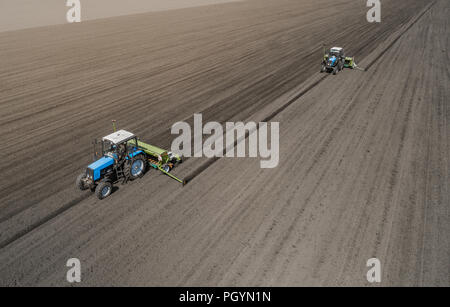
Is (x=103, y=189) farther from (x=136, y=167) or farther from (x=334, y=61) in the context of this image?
(x=334, y=61)

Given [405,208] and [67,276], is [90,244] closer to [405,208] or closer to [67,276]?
[67,276]

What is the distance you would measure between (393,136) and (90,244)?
1355cm

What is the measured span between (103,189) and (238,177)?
503 cm

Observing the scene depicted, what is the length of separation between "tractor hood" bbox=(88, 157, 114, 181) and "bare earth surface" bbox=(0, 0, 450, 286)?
1028mm

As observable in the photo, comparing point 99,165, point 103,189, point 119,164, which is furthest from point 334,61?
point 103,189

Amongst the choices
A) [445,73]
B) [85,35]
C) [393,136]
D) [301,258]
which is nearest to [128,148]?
[301,258]

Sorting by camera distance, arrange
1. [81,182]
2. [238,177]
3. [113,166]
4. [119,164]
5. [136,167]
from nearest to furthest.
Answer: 1. [81,182]
2. [113,166]
3. [119,164]
4. [136,167]
5. [238,177]

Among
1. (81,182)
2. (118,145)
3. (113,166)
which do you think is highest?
(118,145)

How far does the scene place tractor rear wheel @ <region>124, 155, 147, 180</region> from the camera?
1086cm

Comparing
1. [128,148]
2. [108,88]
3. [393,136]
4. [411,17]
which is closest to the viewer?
[128,148]

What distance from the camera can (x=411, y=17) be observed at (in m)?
39.9

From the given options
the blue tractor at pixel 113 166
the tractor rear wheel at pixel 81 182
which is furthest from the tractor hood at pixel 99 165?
the tractor rear wheel at pixel 81 182

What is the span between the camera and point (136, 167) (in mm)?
11258

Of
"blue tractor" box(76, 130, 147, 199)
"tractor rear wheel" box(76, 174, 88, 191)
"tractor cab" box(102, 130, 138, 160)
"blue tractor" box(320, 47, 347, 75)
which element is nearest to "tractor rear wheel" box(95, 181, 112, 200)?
"blue tractor" box(76, 130, 147, 199)
